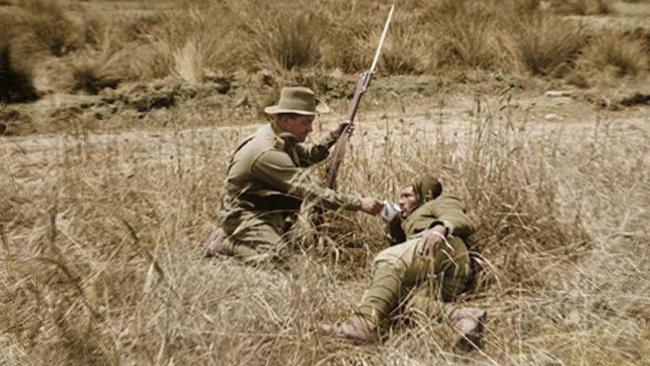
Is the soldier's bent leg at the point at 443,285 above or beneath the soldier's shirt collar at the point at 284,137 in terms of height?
beneath

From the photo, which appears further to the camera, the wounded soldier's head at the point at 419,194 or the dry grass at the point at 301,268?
the wounded soldier's head at the point at 419,194

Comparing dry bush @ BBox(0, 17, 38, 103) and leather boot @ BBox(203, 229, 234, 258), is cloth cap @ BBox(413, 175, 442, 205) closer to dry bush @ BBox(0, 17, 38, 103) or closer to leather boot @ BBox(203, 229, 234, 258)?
leather boot @ BBox(203, 229, 234, 258)

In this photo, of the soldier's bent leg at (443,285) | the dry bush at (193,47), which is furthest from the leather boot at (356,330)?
the dry bush at (193,47)

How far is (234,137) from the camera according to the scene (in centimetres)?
626

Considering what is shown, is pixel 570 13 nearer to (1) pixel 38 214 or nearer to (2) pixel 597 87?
(2) pixel 597 87

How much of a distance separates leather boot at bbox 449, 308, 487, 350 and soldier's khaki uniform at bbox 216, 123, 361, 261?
883 mm

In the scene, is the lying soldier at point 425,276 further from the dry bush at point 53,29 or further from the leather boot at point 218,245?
the dry bush at point 53,29

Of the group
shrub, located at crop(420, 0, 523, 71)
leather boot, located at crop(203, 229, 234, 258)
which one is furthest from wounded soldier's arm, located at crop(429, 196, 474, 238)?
shrub, located at crop(420, 0, 523, 71)

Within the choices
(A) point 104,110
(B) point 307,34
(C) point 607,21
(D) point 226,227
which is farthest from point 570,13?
(D) point 226,227

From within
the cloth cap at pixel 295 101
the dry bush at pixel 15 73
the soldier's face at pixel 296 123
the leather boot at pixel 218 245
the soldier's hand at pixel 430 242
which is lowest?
the dry bush at pixel 15 73

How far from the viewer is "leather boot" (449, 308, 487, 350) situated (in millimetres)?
3318

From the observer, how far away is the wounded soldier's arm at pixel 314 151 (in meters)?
4.70

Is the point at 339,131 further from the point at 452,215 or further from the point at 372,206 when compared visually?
the point at 452,215

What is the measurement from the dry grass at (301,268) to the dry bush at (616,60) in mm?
4135
